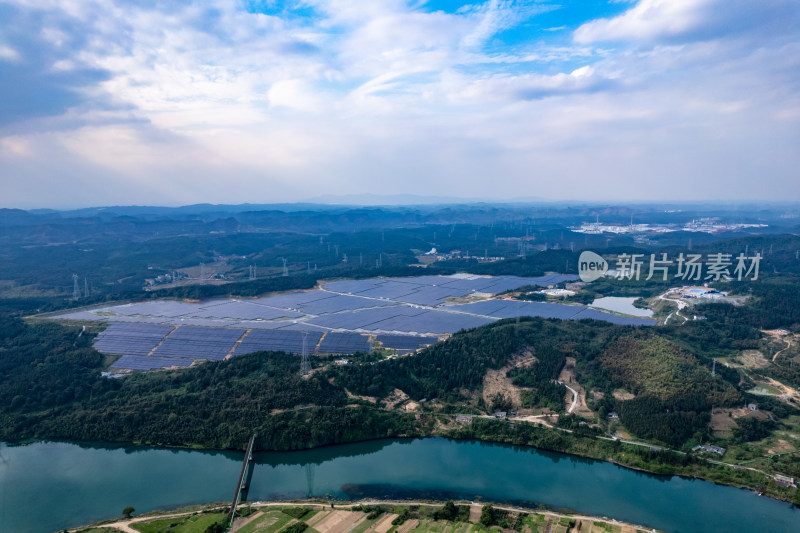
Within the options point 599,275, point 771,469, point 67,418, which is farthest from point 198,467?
point 599,275

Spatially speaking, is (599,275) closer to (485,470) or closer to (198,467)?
(485,470)

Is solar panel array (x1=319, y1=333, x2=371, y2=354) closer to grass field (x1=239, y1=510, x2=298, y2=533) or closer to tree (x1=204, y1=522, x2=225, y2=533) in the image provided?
grass field (x1=239, y1=510, x2=298, y2=533)

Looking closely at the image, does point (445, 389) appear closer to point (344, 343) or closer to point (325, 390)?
point (325, 390)

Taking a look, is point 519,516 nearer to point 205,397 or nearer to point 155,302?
point 205,397

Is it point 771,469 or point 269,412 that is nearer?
point 771,469

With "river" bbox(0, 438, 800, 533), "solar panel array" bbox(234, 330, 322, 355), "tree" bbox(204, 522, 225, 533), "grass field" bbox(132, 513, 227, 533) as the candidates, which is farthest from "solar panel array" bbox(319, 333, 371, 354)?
"tree" bbox(204, 522, 225, 533)

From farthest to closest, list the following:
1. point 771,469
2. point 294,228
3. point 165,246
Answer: point 294,228, point 165,246, point 771,469

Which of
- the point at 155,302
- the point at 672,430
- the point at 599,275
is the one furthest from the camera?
the point at 599,275

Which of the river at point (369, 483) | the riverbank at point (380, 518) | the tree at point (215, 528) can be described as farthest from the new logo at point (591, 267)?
the tree at point (215, 528)

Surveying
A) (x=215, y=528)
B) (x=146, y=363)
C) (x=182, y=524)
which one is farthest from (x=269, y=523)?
(x=146, y=363)
